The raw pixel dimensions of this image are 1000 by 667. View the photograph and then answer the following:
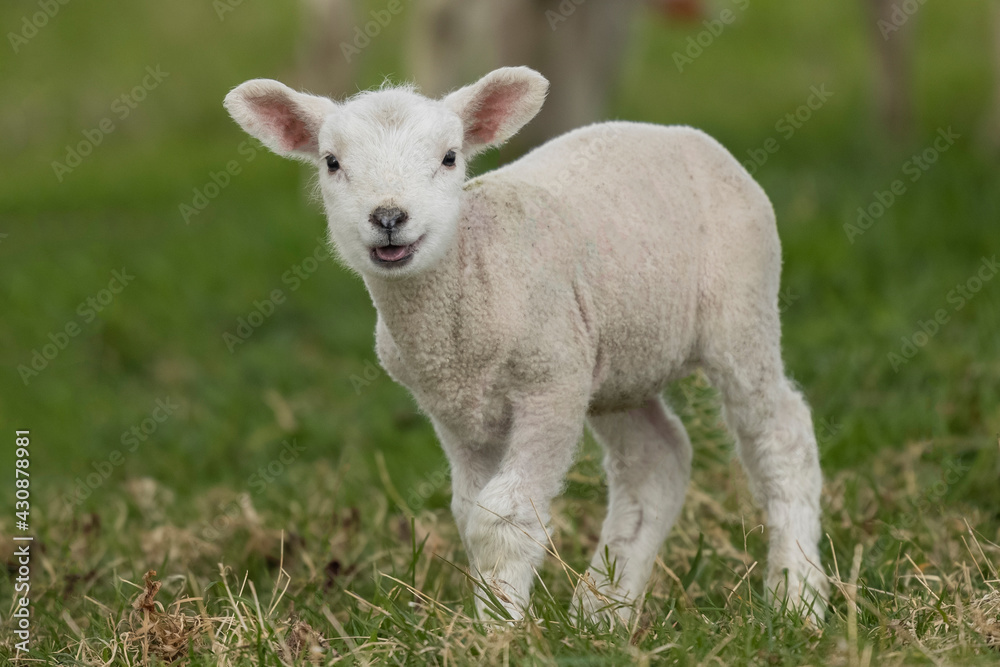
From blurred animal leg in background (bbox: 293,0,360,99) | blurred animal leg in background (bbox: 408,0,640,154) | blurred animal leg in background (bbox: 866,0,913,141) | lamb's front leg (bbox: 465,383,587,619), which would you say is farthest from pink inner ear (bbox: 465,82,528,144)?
blurred animal leg in background (bbox: 293,0,360,99)

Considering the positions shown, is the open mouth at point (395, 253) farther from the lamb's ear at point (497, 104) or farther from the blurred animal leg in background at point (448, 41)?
the blurred animal leg in background at point (448, 41)

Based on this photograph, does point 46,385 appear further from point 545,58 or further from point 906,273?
point 906,273

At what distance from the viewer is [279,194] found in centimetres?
1301

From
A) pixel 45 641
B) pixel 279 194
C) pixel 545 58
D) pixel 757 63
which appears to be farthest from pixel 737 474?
pixel 757 63

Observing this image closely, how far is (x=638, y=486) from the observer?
4.34 meters

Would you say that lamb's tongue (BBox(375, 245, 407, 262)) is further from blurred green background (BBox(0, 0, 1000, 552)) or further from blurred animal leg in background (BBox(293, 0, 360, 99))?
blurred animal leg in background (BBox(293, 0, 360, 99))

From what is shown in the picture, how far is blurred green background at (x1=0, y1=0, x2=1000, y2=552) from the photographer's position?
6.46m

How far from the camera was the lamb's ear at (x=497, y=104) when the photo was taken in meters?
3.73

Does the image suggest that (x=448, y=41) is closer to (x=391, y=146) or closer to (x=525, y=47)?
(x=525, y=47)

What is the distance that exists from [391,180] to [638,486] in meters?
1.46

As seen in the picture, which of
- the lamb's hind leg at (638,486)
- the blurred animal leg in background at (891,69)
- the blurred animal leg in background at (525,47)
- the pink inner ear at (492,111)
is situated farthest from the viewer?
the blurred animal leg in background at (891,69)

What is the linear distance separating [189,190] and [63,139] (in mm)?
5363

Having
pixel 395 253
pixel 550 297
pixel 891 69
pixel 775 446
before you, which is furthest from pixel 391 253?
pixel 891 69

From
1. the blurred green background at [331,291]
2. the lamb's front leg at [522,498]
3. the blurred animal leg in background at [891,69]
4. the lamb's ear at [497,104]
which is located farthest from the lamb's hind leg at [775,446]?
the blurred animal leg in background at [891,69]
